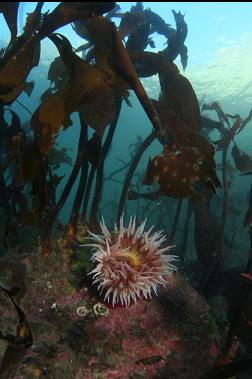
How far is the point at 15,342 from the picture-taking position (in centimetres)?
154

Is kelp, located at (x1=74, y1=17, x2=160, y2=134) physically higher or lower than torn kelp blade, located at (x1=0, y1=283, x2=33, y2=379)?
higher

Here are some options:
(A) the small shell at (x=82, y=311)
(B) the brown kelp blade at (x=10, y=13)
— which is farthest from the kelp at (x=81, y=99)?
(A) the small shell at (x=82, y=311)

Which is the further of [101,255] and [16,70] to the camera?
[101,255]

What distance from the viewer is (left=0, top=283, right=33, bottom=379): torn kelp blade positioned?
5.04 feet

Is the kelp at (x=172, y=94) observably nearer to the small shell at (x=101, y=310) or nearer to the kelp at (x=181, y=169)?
the kelp at (x=181, y=169)

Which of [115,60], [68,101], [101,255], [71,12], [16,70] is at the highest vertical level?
[71,12]

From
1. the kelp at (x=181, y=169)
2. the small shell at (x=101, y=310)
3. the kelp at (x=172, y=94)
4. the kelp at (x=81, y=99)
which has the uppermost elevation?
the kelp at (x=172, y=94)

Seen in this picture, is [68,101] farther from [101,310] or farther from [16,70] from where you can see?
[101,310]

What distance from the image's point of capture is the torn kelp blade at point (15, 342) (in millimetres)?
1537

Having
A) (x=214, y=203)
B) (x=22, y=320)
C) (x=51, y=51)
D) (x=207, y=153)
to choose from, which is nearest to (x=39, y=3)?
(x=207, y=153)

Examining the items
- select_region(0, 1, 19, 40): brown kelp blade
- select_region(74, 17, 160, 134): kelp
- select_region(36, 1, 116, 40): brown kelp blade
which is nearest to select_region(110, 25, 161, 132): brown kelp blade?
select_region(74, 17, 160, 134): kelp

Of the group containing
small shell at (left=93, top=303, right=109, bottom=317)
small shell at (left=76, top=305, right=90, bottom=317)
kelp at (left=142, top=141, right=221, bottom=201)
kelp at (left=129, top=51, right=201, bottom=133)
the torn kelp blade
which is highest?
kelp at (left=129, top=51, right=201, bottom=133)

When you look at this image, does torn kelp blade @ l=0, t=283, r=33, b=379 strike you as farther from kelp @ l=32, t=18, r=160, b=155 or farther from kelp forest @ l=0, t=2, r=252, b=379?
kelp @ l=32, t=18, r=160, b=155

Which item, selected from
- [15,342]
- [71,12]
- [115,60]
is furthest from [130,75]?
[15,342]
